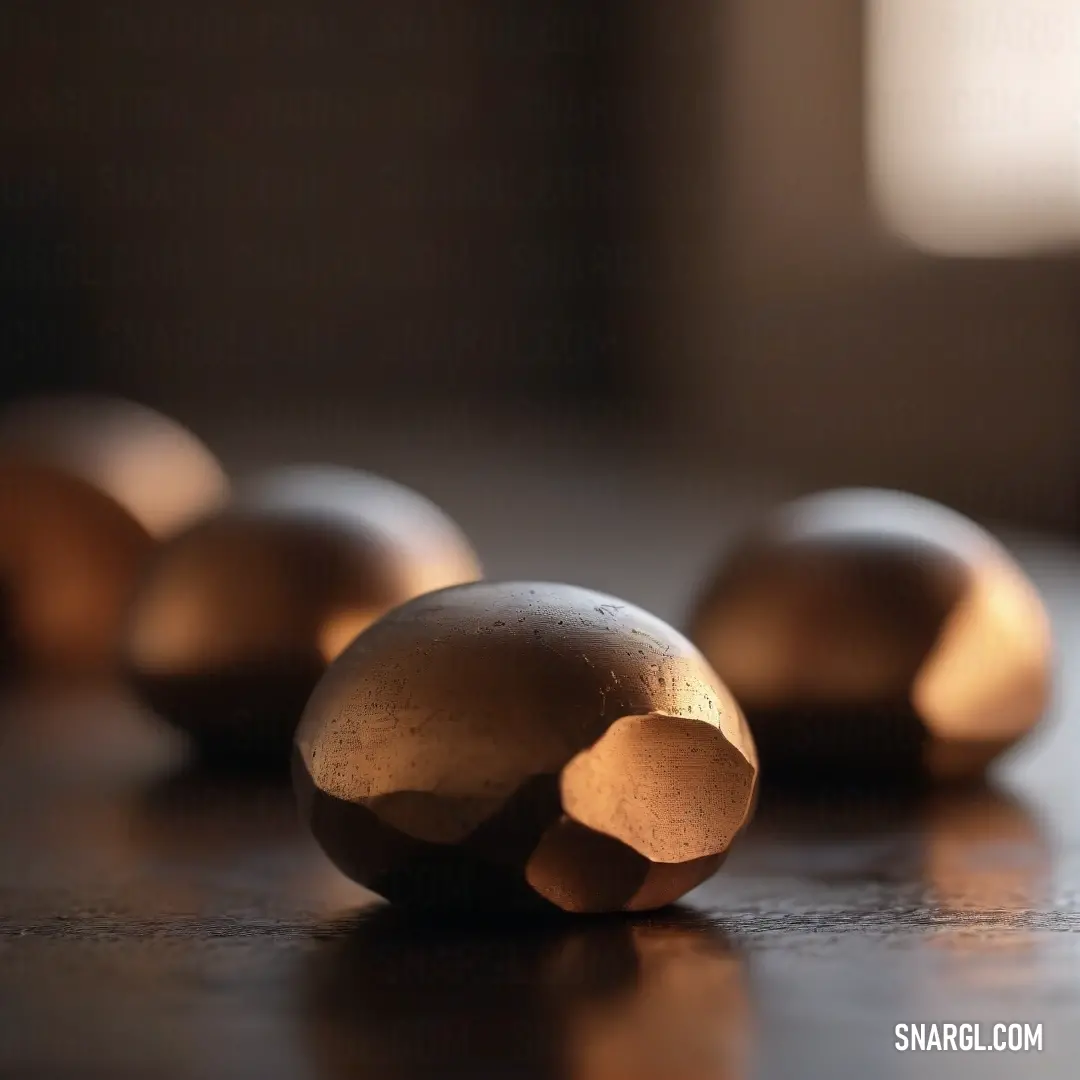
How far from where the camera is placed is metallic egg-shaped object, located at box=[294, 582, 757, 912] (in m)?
0.46

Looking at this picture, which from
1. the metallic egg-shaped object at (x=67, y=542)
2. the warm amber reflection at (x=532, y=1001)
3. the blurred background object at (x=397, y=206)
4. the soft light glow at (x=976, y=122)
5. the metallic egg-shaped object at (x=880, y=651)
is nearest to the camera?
the warm amber reflection at (x=532, y=1001)

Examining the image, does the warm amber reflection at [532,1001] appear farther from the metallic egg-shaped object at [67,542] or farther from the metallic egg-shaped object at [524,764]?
the metallic egg-shaped object at [67,542]

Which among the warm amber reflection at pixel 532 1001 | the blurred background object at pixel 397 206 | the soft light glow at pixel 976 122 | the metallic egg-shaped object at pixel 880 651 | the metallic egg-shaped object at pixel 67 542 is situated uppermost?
the blurred background object at pixel 397 206

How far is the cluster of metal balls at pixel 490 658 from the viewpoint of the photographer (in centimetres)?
47

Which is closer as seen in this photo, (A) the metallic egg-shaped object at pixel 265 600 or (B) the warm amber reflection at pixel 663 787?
(B) the warm amber reflection at pixel 663 787

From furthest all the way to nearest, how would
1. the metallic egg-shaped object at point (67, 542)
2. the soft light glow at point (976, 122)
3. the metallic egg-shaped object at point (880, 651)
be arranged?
the soft light glow at point (976, 122) → the metallic egg-shaped object at point (67, 542) → the metallic egg-shaped object at point (880, 651)

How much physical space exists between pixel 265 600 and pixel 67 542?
0.29m

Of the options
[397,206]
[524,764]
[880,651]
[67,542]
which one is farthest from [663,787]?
[397,206]

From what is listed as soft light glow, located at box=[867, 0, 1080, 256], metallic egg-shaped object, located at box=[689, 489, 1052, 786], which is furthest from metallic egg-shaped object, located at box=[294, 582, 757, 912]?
soft light glow, located at box=[867, 0, 1080, 256]

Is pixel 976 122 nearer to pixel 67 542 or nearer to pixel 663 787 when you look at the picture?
pixel 67 542

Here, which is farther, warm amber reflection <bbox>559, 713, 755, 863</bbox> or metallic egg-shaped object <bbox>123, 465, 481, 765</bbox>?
metallic egg-shaped object <bbox>123, 465, 481, 765</bbox>

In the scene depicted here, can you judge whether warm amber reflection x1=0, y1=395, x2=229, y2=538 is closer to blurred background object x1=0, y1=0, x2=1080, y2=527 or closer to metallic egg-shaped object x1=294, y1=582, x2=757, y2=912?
metallic egg-shaped object x1=294, y1=582, x2=757, y2=912

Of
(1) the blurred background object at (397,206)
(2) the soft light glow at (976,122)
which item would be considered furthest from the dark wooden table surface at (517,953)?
(1) the blurred background object at (397,206)

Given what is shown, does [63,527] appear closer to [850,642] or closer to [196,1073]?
[850,642]
